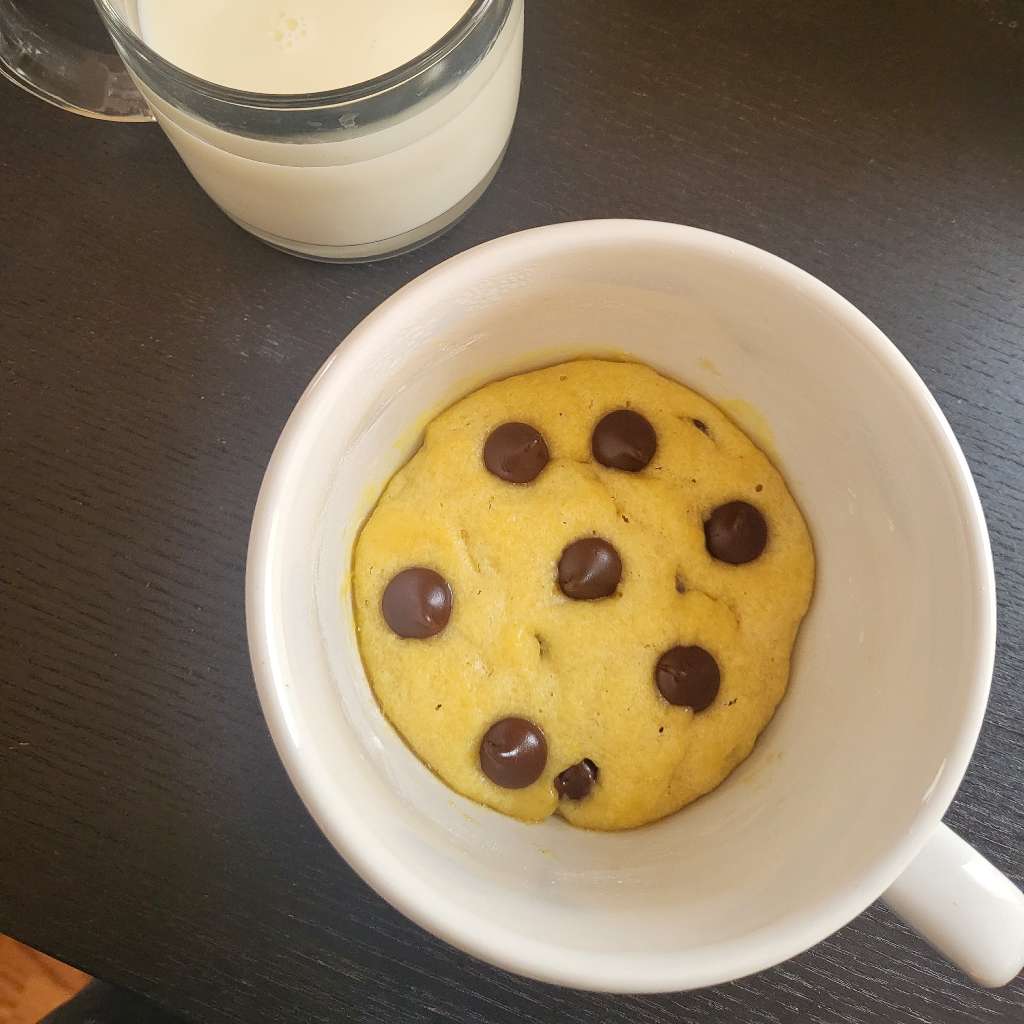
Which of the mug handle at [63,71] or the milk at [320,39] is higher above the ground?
the milk at [320,39]

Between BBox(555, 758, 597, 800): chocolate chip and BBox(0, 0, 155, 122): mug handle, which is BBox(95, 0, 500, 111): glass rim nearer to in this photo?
BBox(0, 0, 155, 122): mug handle

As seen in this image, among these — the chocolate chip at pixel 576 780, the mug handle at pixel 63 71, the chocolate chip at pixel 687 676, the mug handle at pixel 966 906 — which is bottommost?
the chocolate chip at pixel 576 780

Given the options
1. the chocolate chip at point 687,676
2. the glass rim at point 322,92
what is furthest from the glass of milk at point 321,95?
the chocolate chip at point 687,676

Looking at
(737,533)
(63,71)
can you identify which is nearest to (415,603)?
(737,533)

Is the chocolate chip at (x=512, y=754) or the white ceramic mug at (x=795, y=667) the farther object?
the chocolate chip at (x=512, y=754)

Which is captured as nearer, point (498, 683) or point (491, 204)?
point (498, 683)

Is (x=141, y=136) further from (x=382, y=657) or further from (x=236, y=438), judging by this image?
(x=382, y=657)

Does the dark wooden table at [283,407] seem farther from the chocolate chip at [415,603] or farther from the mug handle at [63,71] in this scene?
the chocolate chip at [415,603]

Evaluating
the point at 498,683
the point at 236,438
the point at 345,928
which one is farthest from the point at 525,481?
the point at 345,928

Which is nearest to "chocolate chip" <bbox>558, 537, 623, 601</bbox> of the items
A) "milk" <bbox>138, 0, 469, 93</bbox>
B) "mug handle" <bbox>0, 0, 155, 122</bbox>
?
"milk" <bbox>138, 0, 469, 93</bbox>
